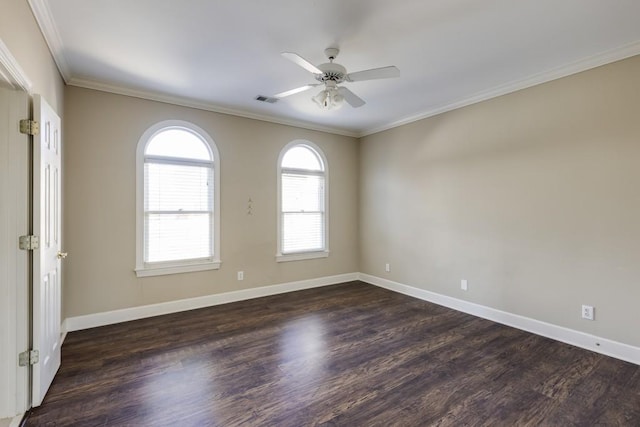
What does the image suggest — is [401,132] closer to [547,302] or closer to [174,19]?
[547,302]

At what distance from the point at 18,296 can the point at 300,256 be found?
3487 millimetres

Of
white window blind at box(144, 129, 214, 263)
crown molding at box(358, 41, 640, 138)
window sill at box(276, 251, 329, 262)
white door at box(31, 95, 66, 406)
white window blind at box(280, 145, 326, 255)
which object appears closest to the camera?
white door at box(31, 95, 66, 406)

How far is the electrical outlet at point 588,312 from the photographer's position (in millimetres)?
2906

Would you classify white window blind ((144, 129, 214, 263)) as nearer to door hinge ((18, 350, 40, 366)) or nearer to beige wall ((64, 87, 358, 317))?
beige wall ((64, 87, 358, 317))

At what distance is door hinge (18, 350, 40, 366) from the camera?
6.48 feet

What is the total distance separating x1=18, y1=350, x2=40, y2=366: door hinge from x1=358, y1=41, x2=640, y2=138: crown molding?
189 inches

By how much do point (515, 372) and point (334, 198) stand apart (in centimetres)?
362

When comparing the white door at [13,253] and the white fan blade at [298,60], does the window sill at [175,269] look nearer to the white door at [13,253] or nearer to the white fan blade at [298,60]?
the white door at [13,253]

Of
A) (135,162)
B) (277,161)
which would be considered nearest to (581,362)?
(277,161)

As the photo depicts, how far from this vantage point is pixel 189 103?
4.01m

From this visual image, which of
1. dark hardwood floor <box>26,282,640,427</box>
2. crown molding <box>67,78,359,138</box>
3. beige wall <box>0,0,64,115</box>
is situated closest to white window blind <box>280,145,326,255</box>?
crown molding <box>67,78,359,138</box>

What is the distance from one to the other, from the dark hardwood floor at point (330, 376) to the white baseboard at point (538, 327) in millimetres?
106

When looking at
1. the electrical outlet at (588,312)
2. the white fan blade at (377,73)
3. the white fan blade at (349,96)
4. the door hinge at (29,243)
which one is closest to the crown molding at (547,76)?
the white fan blade at (349,96)

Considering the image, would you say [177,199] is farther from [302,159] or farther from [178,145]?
[302,159]
